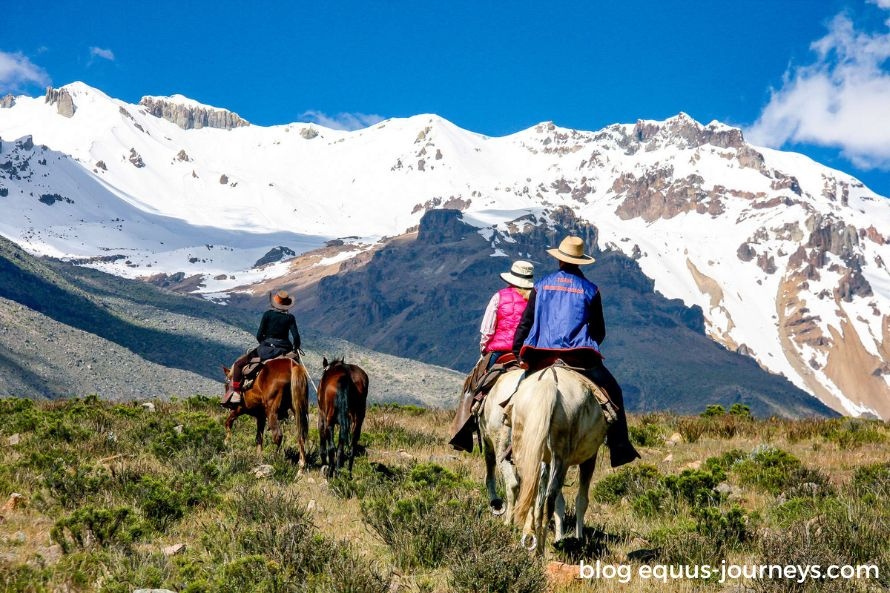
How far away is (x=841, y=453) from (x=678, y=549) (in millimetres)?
9063

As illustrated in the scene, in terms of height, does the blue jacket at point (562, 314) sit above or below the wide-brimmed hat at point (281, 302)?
above

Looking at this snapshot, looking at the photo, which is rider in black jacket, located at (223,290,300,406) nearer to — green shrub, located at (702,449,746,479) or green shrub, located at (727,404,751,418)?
green shrub, located at (702,449,746,479)

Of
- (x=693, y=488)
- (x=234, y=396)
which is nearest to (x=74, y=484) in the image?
(x=234, y=396)

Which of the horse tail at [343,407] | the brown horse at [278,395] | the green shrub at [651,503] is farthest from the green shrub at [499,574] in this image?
the brown horse at [278,395]

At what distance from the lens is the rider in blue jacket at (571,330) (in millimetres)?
8766

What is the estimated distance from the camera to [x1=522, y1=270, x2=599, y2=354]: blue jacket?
877 centimetres

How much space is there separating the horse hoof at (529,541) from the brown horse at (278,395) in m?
7.21

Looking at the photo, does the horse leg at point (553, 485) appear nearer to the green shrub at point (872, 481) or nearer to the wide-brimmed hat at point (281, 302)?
the green shrub at point (872, 481)

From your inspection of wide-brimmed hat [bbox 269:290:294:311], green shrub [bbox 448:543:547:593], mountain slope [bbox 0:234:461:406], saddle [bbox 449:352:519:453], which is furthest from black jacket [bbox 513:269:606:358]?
mountain slope [bbox 0:234:461:406]

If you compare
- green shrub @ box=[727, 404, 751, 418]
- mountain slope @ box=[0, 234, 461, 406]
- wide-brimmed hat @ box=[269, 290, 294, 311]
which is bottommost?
mountain slope @ box=[0, 234, 461, 406]

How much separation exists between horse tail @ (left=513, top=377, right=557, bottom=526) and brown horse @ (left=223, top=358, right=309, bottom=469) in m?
7.06

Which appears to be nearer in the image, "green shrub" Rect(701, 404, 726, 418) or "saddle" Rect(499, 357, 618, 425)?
"saddle" Rect(499, 357, 618, 425)

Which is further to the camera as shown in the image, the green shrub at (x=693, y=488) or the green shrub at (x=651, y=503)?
the green shrub at (x=693, y=488)

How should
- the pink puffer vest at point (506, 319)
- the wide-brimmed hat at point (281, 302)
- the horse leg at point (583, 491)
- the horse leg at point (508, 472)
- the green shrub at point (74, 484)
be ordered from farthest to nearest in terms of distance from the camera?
the wide-brimmed hat at point (281, 302) → the pink puffer vest at point (506, 319) → the green shrub at point (74, 484) → the horse leg at point (583, 491) → the horse leg at point (508, 472)
